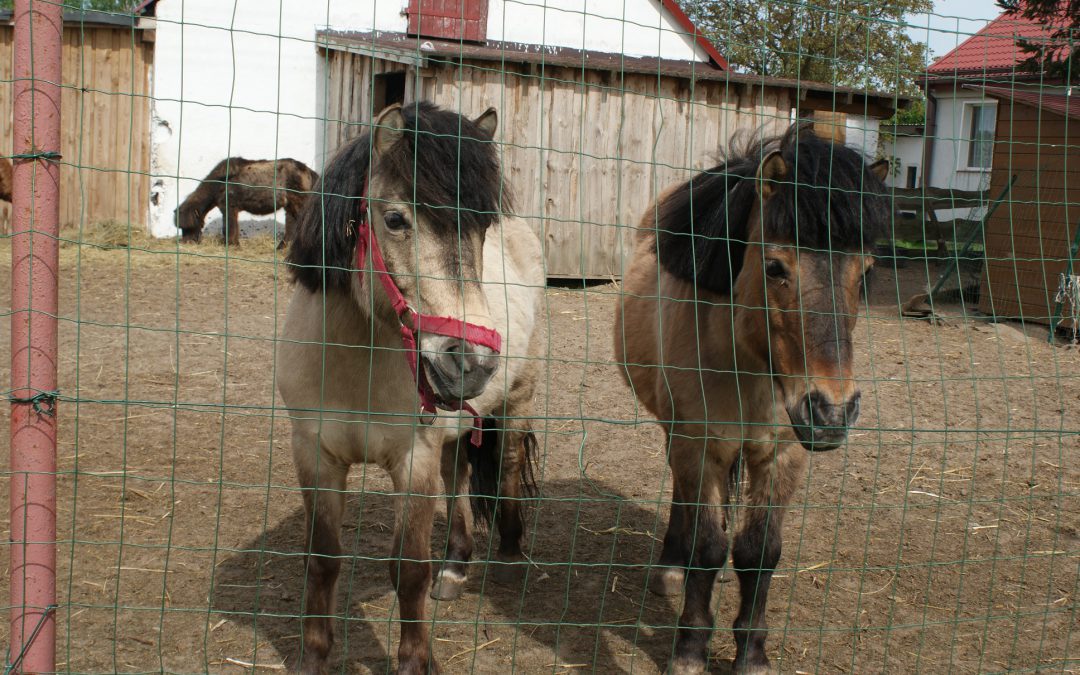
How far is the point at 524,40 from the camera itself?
13375 millimetres

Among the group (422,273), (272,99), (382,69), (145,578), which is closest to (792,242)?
(422,273)

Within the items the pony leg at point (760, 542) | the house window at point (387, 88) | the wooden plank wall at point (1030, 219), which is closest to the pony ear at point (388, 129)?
the pony leg at point (760, 542)

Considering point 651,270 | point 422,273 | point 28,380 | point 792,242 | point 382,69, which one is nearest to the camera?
point 28,380

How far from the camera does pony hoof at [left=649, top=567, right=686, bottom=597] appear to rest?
13.6 ft

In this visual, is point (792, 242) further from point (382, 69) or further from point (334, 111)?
point (334, 111)

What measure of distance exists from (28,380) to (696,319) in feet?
7.00

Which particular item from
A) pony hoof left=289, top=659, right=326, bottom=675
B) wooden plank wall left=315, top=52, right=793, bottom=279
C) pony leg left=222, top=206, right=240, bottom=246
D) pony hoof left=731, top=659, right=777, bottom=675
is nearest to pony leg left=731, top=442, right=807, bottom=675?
pony hoof left=731, top=659, right=777, bottom=675

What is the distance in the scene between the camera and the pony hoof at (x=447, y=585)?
405cm

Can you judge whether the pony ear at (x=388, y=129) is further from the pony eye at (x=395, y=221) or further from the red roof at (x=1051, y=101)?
the red roof at (x=1051, y=101)

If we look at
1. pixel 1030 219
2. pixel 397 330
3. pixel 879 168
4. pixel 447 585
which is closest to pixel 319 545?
pixel 397 330

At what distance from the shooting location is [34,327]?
2.34 metres

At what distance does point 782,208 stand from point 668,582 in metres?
1.99

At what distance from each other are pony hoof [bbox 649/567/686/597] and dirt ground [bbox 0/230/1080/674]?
2.4 inches

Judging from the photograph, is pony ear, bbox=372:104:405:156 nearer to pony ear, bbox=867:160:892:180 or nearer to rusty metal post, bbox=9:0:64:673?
rusty metal post, bbox=9:0:64:673
